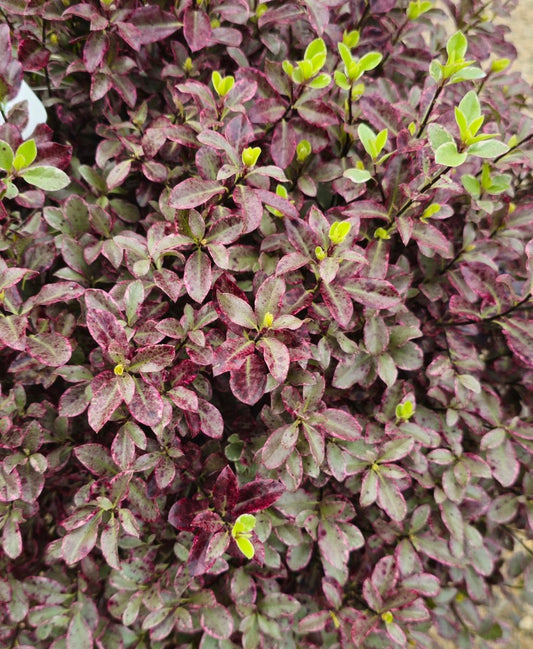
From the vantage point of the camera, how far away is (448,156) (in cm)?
116

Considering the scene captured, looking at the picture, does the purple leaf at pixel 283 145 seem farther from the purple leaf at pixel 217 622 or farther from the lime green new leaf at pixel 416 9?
the purple leaf at pixel 217 622

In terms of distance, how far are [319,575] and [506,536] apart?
665 mm

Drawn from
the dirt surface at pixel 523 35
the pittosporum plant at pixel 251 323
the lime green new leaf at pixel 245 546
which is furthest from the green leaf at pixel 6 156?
the dirt surface at pixel 523 35

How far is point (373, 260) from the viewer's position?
4.85 ft

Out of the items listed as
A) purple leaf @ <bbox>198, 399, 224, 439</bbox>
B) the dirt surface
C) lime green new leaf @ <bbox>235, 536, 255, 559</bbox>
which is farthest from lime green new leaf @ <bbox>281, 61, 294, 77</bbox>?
the dirt surface

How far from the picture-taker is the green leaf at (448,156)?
1.15 meters

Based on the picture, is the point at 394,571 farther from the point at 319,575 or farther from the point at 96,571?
the point at 96,571

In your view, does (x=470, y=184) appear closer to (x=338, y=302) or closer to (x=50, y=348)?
(x=338, y=302)

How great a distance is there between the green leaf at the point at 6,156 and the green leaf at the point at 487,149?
3.36 feet

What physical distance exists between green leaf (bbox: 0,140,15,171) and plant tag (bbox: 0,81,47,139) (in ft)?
0.90

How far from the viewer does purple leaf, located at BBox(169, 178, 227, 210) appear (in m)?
1.26

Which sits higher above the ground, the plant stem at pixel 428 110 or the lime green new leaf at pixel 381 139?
the plant stem at pixel 428 110

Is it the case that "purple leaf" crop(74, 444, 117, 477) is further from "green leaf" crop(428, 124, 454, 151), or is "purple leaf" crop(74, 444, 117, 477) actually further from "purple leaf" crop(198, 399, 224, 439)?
"green leaf" crop(428, 124, 454, 151)

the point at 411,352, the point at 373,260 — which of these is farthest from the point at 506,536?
the point at 373,260
